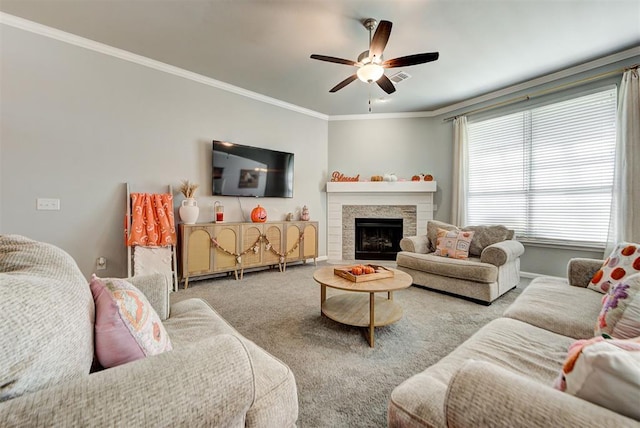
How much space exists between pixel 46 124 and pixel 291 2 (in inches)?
109

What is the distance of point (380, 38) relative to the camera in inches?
86.6

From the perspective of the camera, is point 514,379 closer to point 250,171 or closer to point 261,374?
point 261,374

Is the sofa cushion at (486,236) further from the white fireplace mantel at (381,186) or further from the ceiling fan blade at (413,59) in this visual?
the ceiling fan blade at (413,59)

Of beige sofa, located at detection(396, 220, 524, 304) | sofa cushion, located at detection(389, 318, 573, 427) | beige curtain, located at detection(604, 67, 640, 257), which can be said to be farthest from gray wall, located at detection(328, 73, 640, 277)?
sofa cushion, located at detection(389, 318, 573, 427)

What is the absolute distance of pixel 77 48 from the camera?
9.33 ft

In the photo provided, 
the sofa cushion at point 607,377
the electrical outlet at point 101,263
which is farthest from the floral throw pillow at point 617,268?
the electrical outlet at point 101,263

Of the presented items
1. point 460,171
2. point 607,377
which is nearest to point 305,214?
point 460,171

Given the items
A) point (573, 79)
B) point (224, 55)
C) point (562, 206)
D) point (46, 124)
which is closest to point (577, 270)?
point (562, 206)

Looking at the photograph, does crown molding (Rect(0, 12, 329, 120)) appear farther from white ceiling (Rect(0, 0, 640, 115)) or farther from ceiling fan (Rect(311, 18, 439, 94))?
ceiling fan (Rect(311, 18, 439, 94))

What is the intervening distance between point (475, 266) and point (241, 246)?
2896 millimetres

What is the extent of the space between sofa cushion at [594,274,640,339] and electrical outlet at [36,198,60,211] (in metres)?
4.30

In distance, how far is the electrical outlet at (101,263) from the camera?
2996 millimetres

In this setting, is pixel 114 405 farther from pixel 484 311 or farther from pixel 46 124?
pixel 46 124

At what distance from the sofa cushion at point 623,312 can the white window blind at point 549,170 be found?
9.76 feet
